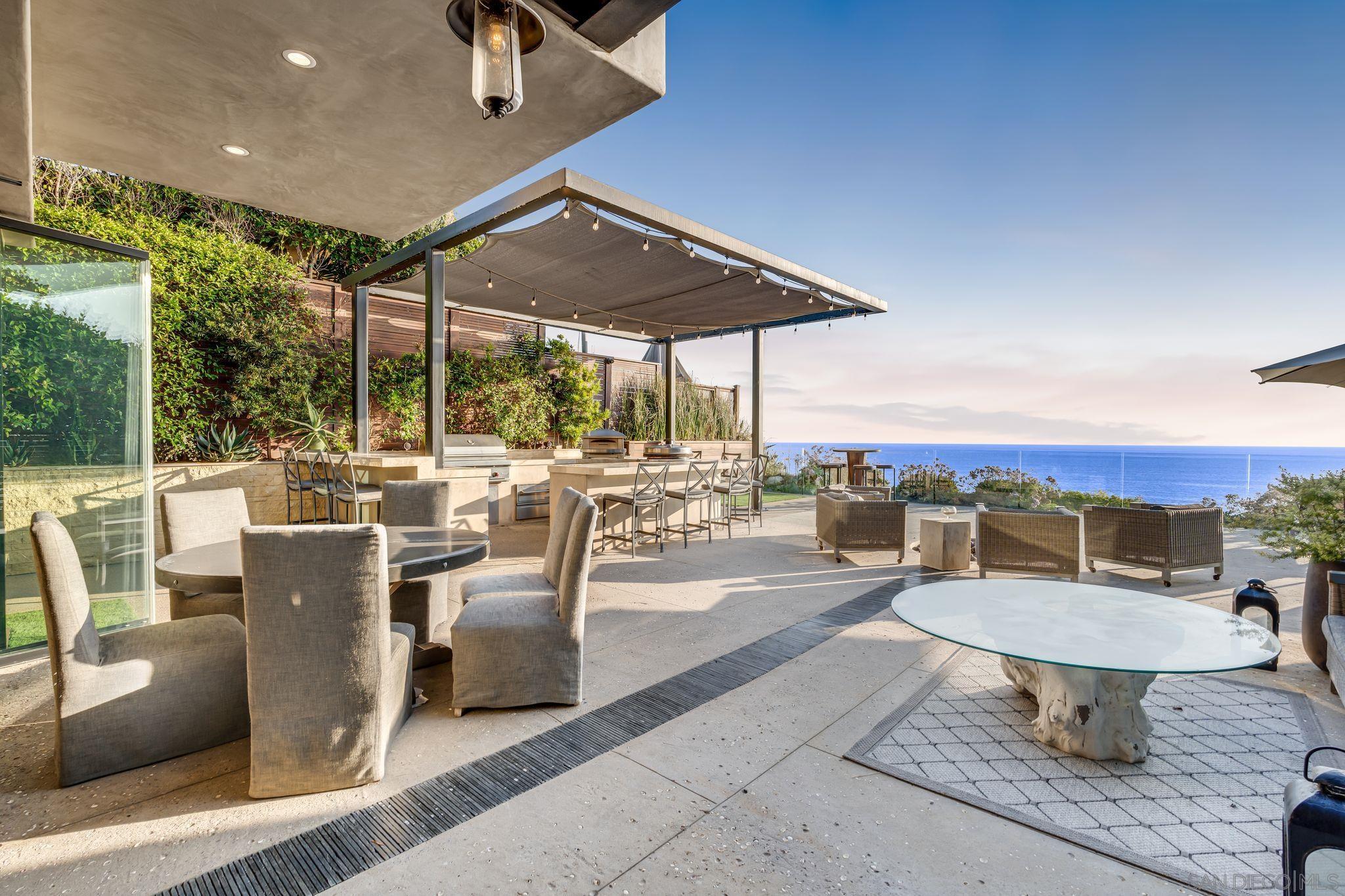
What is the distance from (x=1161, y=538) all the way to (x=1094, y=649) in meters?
3.46

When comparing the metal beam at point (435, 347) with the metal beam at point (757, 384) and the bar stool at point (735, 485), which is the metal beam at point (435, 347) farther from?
the metal beam at point (757, 384)

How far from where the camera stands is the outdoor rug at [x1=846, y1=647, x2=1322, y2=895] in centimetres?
158

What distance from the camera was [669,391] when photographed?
9062 mm

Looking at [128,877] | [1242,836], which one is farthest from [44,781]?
[1242,836]

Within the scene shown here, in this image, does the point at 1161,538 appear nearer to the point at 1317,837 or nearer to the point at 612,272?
the point at 1317,837

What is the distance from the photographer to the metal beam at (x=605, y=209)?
12.7ft

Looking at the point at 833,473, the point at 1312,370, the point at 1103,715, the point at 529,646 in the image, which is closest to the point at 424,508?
the point at 529,646

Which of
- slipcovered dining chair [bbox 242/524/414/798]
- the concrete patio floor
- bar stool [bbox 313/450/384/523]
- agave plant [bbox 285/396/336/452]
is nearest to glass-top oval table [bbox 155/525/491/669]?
slipcovered dining chair [bbox 242/524/414/798]

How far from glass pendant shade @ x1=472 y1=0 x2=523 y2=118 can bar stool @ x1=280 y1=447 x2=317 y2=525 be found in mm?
4344

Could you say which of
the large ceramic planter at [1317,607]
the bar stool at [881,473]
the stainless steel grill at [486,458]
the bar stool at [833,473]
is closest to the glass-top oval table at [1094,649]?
the large ceramic planter at [1317,607]

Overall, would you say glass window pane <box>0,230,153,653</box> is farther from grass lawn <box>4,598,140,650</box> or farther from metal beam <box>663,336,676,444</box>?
metal beam <box>663,336,676,444</box>

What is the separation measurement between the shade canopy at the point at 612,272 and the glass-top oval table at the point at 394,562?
2464mm

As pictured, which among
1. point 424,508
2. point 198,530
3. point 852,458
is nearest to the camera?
point 198,530

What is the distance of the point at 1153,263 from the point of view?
9367 mm
